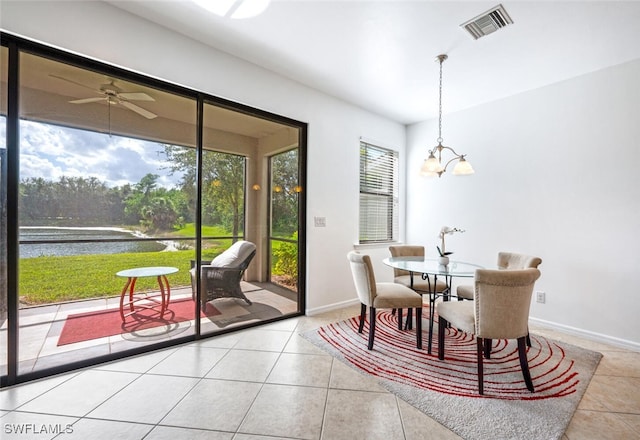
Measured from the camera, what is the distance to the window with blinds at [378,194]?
428cm

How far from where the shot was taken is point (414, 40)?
98.5 inches

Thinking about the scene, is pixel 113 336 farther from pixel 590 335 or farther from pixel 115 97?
pixel 590 335

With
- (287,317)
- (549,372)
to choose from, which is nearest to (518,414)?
(549,372)

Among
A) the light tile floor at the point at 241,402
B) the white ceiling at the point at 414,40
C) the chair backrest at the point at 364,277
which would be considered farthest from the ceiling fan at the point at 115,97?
the chair backrest at the point at 364,277

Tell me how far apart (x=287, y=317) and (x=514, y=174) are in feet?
11.1

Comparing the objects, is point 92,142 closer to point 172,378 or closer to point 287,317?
point 172,378

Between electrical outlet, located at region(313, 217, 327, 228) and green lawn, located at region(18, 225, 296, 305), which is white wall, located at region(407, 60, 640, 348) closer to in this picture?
electrical outlet, located at region(313, 217, 327, 228)

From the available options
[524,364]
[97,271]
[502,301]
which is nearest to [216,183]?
[97,271]

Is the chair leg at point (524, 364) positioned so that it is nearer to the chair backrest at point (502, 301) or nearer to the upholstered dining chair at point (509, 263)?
the chair backrest at point (502, 301)

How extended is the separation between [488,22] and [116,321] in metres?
4.33

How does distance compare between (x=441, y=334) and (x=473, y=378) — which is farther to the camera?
(x=441, y=334)

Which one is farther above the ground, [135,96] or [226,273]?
[135,96]

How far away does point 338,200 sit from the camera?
12.6 ft

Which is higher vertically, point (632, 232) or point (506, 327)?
point (632, 232)
